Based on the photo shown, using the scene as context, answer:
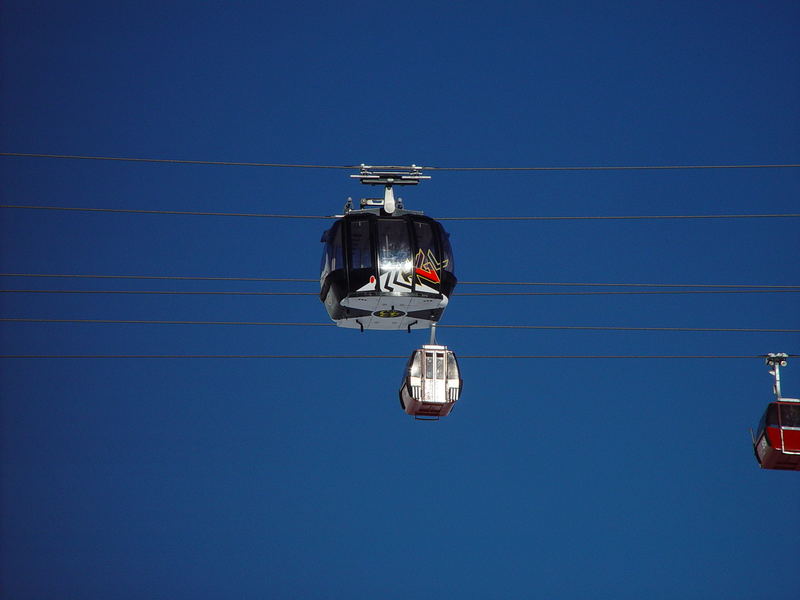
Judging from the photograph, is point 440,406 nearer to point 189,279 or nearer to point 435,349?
point 435,349

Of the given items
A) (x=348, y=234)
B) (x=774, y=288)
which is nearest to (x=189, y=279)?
(x=348, y=234)

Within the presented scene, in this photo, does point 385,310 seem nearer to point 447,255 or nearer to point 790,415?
point 447,255

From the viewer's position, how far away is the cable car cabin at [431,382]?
28422mm

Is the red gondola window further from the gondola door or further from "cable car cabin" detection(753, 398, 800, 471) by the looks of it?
the gondola door

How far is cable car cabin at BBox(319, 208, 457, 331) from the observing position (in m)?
26.1

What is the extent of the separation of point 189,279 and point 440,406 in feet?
16.9

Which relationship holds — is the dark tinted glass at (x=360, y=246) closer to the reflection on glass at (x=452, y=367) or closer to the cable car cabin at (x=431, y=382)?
the cable car cabin at (x=431, y=382)

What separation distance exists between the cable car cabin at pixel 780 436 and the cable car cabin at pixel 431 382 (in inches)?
229

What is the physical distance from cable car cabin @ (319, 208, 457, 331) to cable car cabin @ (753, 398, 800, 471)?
6.83m

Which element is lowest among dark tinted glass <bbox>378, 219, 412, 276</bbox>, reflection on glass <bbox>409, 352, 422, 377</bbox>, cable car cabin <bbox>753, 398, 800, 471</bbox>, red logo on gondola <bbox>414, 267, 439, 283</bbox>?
cable car cabin <bbox>753, 398, 800, 471</bbox>

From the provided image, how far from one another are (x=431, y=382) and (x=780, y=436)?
6.58 metres

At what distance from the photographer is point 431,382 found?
2850 centimetres

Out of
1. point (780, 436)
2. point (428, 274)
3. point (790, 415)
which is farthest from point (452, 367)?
point (790, 415)

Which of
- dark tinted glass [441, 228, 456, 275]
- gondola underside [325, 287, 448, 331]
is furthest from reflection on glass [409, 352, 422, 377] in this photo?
dark tinted glass [441, 228, 456, 275]
